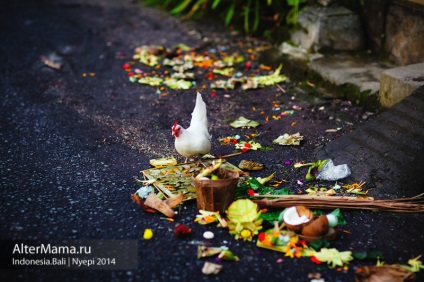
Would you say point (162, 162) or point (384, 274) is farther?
point (162, 162)

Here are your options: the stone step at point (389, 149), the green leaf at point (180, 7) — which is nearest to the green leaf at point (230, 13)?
the green leaf at point (180, 7)

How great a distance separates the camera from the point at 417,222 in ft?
10.2

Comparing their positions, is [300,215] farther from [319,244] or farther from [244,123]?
[244,123]

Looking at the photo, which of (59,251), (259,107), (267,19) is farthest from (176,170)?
(267,19)

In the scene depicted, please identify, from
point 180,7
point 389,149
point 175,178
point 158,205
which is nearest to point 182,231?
point 158,205

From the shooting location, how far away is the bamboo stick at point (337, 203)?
315 cm

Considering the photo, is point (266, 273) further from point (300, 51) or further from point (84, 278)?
point (300, 51)

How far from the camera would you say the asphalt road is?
2.77 m

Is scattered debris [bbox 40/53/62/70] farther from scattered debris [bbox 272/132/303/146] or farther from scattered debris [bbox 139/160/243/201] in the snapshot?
scattered debris [bbox 272/132/303/146]

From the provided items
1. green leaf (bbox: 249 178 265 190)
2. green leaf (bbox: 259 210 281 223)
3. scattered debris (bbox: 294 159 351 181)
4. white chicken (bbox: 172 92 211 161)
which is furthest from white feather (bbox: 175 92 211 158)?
scattered debris (bbox: 294 159 351 181)

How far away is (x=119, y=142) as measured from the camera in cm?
430
